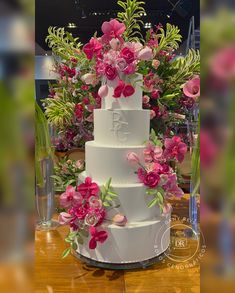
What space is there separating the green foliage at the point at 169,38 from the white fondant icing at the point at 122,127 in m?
0.42

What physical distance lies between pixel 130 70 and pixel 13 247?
869mm

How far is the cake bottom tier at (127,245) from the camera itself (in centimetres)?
101

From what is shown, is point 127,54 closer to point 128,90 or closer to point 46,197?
point 128,90

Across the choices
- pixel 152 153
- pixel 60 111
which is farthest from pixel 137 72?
pixel 60 111

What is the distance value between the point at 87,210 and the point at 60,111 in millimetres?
579

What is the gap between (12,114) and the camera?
24 cm

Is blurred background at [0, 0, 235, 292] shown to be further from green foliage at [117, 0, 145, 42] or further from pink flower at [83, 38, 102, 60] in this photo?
green foliage at [117, 0, 145, 42]

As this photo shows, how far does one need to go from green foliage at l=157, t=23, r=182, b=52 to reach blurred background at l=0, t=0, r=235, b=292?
115 centimetres

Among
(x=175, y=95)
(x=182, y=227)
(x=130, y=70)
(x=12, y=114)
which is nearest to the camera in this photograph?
(x=12, y=114)

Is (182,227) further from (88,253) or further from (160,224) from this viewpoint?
(88,253)

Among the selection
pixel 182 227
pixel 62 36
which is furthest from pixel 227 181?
pixel 62 36

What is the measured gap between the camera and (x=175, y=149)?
106 centimetres

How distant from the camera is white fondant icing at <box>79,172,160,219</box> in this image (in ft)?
3.43

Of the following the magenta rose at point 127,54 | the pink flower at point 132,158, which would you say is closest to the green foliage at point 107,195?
the pink flower at point 132,158
